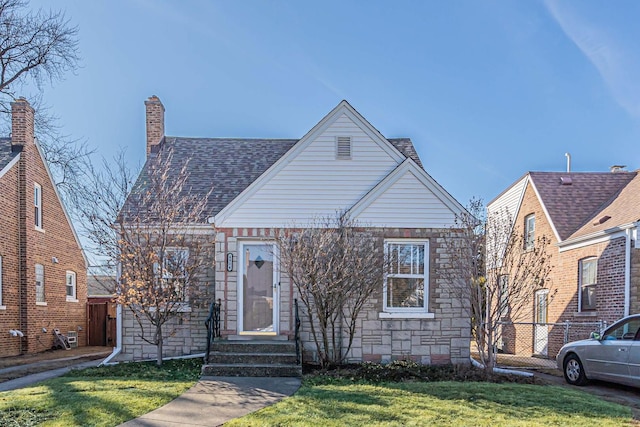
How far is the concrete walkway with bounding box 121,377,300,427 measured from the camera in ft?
20.3

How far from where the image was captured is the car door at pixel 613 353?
27.8 ft

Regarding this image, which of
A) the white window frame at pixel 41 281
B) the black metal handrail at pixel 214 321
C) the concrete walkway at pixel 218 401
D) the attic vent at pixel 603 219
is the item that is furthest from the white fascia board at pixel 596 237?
the white window frame at pixel 41 281

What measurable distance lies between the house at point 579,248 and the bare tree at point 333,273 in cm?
508

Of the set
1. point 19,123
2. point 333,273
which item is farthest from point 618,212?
point 19,123

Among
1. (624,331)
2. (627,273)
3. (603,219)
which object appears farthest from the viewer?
(603,219)

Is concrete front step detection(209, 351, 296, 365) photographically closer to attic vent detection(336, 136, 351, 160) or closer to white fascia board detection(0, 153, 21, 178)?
attic vent detection(336, 136, 351, 160)

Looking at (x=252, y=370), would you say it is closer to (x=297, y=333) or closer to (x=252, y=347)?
(x=252, y=347)

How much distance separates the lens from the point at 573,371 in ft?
31.2

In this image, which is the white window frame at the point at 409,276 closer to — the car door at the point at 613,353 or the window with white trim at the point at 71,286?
the car door at the point at 613,353

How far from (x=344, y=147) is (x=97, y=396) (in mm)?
7284

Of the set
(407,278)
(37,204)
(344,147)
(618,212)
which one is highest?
(344,147)

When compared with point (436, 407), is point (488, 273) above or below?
above

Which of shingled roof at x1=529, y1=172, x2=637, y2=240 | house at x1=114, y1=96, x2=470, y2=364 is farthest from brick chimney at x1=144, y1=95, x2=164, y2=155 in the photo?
shingled roof at x1=529, y1=172, x2=637, y2=240

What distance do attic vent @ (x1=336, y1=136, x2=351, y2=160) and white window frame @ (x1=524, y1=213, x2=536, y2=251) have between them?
8.92 metres
